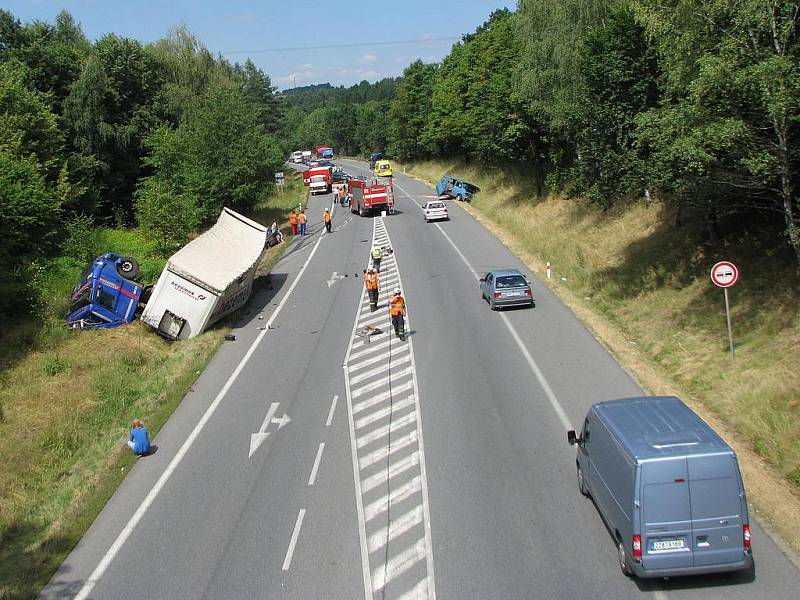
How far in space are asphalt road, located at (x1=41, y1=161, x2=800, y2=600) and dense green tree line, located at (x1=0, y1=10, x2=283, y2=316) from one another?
1382cm

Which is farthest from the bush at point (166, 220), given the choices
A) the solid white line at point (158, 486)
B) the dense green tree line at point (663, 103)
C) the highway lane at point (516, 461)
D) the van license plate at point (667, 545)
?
the van license plate at point (667, 545)

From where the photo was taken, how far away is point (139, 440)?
1650 cm

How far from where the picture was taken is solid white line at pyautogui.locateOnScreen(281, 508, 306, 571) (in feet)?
37.7

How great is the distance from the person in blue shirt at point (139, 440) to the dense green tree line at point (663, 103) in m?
15.3

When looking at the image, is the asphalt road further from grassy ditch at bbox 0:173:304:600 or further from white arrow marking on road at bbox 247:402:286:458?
grassy ditch at bbox 0:173:304:600

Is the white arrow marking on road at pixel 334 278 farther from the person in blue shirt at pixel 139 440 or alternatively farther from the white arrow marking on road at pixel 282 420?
the person in blue shirt at pixel 139 440

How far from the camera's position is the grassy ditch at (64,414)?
541 inches

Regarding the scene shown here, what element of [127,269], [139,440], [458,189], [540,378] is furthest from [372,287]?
[458,189]

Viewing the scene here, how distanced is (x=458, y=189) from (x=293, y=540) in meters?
52.1

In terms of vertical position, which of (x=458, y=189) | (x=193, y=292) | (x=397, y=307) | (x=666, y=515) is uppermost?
(x=193, y=292)

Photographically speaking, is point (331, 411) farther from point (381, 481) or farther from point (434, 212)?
point (434, 212)

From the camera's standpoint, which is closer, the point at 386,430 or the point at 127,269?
the point at 386,430

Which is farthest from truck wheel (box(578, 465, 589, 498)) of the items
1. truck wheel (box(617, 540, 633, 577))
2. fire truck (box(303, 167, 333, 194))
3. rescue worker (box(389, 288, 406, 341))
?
fire truck (box(303, 167, 333, 194))

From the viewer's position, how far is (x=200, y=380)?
70.8ft
